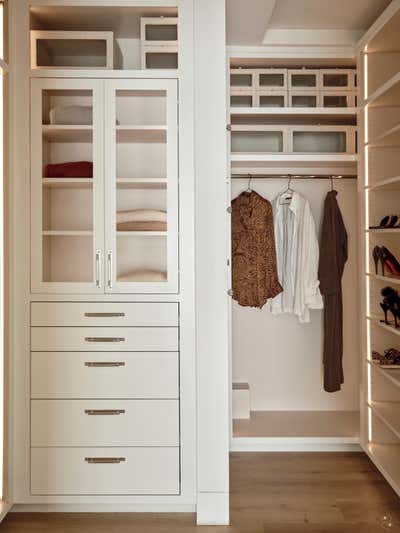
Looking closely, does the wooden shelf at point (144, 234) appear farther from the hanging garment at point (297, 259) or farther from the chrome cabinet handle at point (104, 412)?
the hanging garment at point (297, 259)

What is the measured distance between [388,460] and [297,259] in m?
1.36

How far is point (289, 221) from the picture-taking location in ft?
12.0

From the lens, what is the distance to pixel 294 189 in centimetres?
384

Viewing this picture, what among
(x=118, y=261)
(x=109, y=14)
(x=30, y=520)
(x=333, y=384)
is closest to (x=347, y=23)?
(x=109, y=14)

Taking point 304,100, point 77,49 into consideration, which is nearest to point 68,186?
point 77,49

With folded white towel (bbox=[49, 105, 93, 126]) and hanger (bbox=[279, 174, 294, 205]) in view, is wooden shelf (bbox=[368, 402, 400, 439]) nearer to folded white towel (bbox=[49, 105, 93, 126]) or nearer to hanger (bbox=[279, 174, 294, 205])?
hanger (bbox=[279, 174, 294, 205])

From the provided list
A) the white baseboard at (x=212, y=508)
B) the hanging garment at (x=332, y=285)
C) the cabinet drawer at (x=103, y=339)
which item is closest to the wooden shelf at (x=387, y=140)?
the hanging garment at (x=332, y=285)

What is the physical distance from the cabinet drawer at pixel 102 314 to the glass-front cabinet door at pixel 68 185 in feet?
0.27

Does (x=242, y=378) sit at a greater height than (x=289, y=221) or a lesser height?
lesser

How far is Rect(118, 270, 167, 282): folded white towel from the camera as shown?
260 cm

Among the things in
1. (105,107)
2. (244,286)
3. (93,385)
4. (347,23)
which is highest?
(347,23)

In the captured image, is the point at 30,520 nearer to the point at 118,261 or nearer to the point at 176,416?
the point at 176,416

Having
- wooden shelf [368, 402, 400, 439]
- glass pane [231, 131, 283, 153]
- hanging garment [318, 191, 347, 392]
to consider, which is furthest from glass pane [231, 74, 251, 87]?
wooden shelf [368, 402, 400, 439]

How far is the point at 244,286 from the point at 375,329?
2.89 feet
